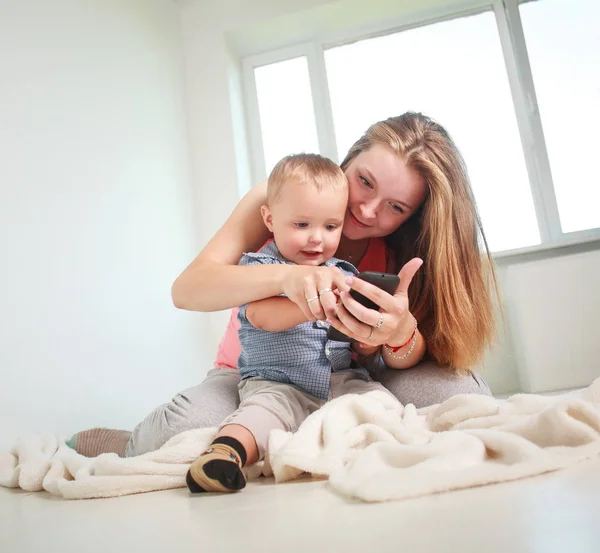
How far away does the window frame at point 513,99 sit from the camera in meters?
3.00

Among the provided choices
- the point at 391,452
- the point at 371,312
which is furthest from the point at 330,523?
the point at 371,312

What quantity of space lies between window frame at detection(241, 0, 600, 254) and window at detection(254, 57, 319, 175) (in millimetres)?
45

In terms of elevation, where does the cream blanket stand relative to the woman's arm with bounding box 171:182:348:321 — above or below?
below

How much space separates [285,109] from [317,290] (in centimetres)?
258

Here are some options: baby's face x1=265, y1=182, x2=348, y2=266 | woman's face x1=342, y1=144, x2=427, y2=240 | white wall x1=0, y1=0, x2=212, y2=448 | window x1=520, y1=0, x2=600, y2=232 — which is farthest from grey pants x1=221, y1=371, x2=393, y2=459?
window x1=520, y1=0, x2=600, y2=232

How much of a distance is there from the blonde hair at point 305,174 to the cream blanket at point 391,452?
0.50m

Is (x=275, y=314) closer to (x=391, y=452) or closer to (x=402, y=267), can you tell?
(x=402, y=267)

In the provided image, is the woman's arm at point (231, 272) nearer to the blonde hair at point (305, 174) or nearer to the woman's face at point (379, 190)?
the blonde hair at point (305, 174)

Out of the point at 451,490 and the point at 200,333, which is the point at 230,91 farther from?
the point at 451,490

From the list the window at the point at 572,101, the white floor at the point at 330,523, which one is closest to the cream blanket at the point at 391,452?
the white floor at the point at 330,523

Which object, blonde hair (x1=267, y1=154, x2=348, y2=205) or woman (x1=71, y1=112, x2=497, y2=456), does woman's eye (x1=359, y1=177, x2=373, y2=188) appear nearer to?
woman (x1=71, y1=112, x2=497, y2=456)

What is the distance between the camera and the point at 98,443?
1.54 m

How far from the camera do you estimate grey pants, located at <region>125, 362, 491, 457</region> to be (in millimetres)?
1297

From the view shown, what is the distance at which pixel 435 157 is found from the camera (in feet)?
5.04
